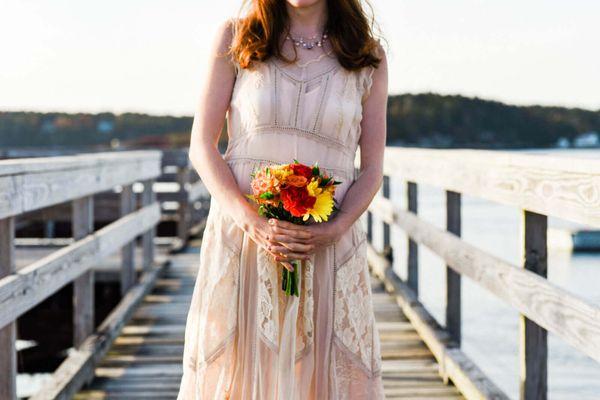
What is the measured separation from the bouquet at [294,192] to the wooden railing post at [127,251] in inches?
131

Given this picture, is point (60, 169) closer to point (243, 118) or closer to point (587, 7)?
point (243, 118)

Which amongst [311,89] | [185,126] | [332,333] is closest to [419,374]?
[332,333]

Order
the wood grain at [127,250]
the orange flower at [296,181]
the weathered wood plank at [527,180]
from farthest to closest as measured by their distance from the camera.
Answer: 1. the wood grain at [127,250]
2. the weathered wood plank at [527,180]
3. the orange flower at [296,181]

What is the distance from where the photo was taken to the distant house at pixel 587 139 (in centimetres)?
5607

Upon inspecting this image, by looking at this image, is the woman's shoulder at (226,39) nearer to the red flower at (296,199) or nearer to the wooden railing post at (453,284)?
the red flower at (296,199)

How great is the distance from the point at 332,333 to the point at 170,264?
507 centimetres

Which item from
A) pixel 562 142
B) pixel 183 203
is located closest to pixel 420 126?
pixel 562 142

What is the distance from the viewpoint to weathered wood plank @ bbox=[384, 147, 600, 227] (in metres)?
2.25

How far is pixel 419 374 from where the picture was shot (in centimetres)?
397

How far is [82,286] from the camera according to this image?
13.6 feet

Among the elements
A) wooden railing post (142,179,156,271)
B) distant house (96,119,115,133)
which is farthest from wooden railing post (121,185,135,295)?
distant house (96,119,115,133)

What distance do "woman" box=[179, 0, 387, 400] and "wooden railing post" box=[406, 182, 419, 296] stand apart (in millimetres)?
3059
